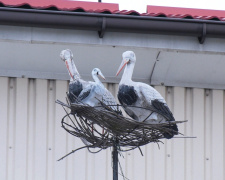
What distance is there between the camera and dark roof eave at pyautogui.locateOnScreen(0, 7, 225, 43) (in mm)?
7410

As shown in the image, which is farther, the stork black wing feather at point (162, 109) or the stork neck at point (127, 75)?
the stork neck at point (127, 75)

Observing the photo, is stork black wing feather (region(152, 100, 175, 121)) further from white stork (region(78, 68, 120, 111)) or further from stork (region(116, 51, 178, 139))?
white stork (region(78, 68, 120, 111))

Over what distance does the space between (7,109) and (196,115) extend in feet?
6.04

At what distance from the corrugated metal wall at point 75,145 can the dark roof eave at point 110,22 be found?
3.27 feet

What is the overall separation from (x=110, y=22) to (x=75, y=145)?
1387 millimetres

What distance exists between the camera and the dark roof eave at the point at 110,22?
292 inches

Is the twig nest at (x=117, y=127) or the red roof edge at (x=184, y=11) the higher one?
the red roof edge at (x=184, y=11)

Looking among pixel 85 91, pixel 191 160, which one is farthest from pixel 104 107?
pixel 191 160

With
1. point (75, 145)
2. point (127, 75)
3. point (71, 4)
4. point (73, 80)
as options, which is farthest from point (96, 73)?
point (71, 4)

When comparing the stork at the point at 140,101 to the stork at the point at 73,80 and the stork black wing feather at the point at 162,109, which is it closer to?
the stork black wing feather at the point at 162,109

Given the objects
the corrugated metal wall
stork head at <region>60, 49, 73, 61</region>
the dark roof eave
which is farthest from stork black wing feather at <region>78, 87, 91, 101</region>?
the corrugated metal wall

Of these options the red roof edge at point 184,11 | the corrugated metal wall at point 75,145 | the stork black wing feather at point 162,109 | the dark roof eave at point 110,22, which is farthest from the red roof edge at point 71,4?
the stork black wing feather at point 162,109

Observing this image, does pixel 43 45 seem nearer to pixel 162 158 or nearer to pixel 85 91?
pixel 85 91

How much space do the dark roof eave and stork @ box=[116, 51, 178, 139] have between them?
48cm
